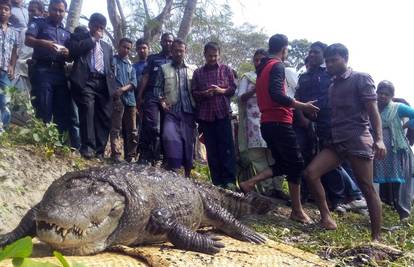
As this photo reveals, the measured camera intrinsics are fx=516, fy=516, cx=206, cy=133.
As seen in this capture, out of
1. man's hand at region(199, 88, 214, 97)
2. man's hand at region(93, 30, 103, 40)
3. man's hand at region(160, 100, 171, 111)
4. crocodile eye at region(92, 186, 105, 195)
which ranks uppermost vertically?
man's hand at region(93, 30, 103, 40)

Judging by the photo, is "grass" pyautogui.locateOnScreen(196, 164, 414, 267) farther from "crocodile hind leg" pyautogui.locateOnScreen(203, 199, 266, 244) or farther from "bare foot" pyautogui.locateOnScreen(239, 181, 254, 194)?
"crocodile hind leg" pyautogui.locateOnScreen(203, 199, 266, 244)

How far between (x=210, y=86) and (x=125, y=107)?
1465 millimetres

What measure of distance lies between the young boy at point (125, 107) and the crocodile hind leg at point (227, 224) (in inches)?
102

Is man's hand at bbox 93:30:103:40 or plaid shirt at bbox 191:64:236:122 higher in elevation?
man's hand at bbox 93:30:103:40

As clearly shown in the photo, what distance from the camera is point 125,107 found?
7.29 m

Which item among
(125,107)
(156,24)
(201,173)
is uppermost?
(156,24)

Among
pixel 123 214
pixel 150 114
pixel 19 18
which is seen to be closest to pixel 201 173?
pixel 150 114

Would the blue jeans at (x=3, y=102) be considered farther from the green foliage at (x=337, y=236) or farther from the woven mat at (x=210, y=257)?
the green foliage at (x=337, y=236)

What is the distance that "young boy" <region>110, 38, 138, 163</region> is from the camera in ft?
23.1

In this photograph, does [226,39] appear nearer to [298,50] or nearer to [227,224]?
[298,50]

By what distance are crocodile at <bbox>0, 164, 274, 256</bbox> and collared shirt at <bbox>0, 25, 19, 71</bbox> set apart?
8.50 feet

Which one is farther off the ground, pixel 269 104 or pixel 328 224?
pixel 269 104

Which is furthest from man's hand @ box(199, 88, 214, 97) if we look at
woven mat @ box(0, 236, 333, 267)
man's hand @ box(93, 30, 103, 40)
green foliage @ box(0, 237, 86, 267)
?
green foliage @ box(0, 237, 86, 267)

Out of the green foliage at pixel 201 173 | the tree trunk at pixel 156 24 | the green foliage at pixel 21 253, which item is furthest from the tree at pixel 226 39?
the green foliage at pixel 21 253
